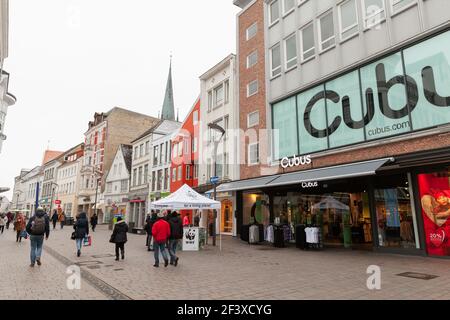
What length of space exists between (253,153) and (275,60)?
244 inches

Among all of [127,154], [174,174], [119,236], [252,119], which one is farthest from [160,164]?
[119,236]

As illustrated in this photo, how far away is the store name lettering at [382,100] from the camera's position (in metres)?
11.4

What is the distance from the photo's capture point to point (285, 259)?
459 inches

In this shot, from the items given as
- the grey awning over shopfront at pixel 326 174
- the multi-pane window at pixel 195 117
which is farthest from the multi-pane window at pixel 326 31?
the multi-pane window at pixel 195 117

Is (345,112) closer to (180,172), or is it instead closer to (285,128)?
(285,128)

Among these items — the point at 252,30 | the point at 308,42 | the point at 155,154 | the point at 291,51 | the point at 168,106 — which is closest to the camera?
the point at 308,42

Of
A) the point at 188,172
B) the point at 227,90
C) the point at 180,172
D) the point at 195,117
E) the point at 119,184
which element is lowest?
the point at 188,172

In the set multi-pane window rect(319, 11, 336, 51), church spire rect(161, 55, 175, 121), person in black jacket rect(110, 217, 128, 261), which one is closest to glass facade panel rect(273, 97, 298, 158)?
multi-pane window rect(319, 11, 336, 51)

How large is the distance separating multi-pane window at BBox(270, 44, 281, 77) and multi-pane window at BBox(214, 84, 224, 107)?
670 cm

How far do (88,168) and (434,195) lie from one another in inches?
2030

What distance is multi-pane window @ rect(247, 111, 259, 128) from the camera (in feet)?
68.6

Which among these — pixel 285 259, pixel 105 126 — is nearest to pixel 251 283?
pixel 285 259

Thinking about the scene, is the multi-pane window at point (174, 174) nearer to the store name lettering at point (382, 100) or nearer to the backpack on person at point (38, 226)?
the store name lettering at point (382, 100)

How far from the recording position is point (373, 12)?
13930 millimetres
